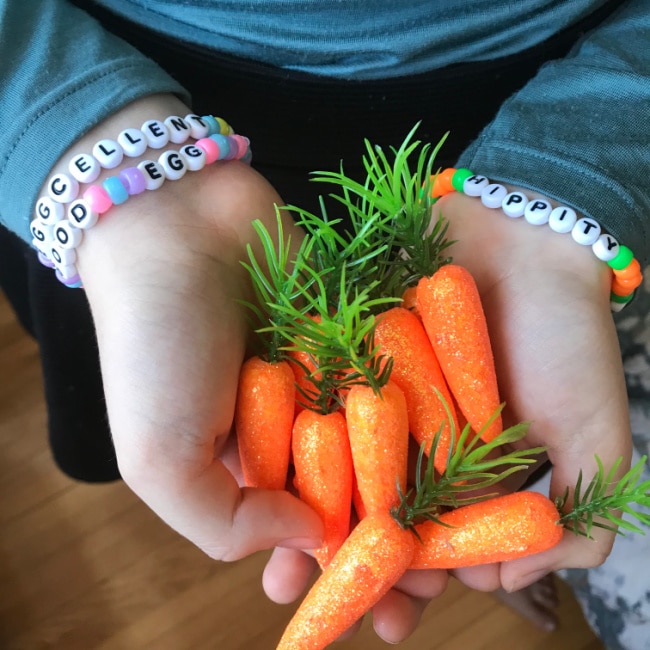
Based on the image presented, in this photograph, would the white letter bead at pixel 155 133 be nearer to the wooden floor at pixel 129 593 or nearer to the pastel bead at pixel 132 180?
the pastel bead at pixel 132 180

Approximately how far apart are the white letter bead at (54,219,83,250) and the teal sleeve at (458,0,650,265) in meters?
0.35

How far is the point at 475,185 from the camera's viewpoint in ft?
2.01

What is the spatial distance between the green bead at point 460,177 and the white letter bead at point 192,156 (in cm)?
22

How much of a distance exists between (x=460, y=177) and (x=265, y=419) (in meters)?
0.28

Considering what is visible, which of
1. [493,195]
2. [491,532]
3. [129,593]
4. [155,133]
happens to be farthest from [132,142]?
[129,593]

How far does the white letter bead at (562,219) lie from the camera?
59 centimetres

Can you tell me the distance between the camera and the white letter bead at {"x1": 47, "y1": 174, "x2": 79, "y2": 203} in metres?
0.55

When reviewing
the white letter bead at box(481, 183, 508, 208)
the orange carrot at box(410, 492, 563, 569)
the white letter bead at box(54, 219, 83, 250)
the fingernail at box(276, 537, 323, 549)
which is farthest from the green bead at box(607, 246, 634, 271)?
the white letter bead at box(54, 219, 83, 250)

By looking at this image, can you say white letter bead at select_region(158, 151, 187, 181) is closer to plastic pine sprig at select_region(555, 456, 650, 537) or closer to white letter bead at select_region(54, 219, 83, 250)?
white letter bead at select_region(54, 219, 83, 250)

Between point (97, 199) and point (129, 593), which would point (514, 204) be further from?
point (129, 593)

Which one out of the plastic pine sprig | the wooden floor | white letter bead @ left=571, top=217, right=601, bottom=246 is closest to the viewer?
the plastic pine sprig

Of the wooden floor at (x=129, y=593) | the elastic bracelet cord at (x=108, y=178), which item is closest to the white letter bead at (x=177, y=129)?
the elastic bracelet cord at (x=108, y=178)

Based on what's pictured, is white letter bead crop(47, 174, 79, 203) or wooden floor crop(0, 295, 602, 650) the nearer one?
white letter bead crop(47, 174, 79, 203)

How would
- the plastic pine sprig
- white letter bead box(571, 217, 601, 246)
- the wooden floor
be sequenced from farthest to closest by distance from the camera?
the wooden floor
white letter bead box(571, 217, 601, 246)
the plastic pine sprig
